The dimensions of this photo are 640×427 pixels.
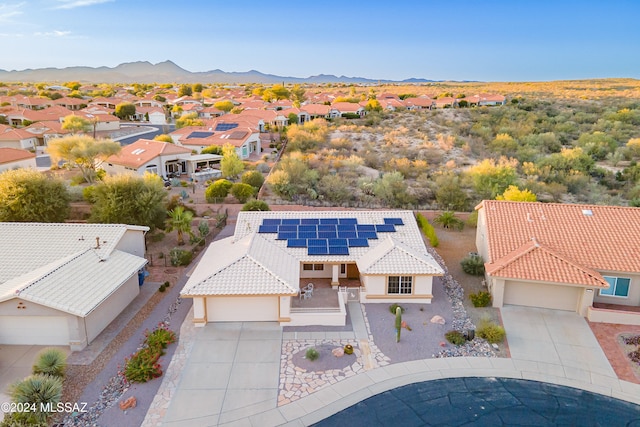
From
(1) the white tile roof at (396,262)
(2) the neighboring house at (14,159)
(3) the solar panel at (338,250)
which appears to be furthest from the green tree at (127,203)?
(2) the neighboring house at (14,159)

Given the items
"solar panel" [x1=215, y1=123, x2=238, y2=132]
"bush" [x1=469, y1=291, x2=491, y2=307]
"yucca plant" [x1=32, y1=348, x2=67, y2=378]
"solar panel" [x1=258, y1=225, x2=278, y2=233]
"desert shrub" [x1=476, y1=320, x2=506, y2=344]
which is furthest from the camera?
"solar panel" [x1=215, y1=123, x2=238, y2=132]

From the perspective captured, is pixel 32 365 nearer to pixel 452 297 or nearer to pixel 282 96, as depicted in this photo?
pixel 452 297

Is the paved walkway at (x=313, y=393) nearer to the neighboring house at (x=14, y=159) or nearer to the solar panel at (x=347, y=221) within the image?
the solar panel at (x=347, y=221)

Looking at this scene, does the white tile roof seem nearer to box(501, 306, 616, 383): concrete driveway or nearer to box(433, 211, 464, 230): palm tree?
box(501, 306, 616, 383): concrete driveway

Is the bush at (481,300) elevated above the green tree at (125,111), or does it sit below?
below

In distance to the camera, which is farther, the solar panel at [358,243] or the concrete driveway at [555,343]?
the solar panel at [358,243]

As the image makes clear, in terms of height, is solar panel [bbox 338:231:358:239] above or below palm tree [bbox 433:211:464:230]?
above

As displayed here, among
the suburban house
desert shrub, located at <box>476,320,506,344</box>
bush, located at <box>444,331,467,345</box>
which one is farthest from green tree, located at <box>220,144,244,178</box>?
desert shrub, located at <box>476,320,506,344</box>

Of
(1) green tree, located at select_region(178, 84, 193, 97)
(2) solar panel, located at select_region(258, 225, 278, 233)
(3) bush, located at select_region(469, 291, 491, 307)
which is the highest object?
(1) green tree, located at select_region(178, 84, 193, 97)
